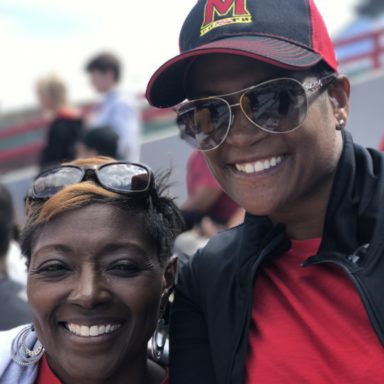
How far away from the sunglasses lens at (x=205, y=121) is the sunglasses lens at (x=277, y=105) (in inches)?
3.0

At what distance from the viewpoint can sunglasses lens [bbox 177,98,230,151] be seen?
1.95 metres

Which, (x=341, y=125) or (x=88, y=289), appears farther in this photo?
(x=341, y=125)

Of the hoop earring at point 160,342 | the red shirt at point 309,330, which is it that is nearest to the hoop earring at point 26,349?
the hoop earring at point 160,342

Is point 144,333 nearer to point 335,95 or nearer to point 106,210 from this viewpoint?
point 106,210

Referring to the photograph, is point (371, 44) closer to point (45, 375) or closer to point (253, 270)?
point (253, 270)

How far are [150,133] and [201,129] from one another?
863cm

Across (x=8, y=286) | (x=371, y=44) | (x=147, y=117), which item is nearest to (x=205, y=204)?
(x=8, y=286)

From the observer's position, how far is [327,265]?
1.89m

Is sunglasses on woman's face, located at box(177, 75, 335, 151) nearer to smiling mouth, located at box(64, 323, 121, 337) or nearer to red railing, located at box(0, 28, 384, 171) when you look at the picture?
smiling mouth, located at box(64, 323, 121, 337)

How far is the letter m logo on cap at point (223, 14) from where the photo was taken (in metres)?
1.94

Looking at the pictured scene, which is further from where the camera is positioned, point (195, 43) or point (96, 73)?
point (96, 73)

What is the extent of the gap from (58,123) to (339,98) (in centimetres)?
474

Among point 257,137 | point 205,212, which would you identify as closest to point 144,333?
point 257,137

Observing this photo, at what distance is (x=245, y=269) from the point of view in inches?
79.0
